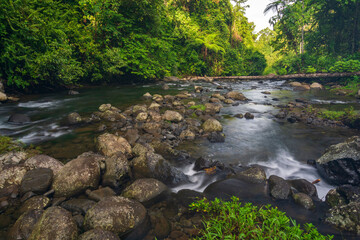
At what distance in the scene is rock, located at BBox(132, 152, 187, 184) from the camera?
4.11 meters

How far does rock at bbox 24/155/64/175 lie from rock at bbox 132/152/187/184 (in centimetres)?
147

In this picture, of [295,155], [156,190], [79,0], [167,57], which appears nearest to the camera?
[156,190]

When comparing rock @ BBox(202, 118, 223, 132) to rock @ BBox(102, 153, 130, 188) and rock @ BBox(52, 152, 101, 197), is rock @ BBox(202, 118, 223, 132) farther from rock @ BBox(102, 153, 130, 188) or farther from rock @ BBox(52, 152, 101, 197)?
rock @ BBox(52, 152, 101, 197)

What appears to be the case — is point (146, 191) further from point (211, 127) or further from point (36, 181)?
point (211, 127)

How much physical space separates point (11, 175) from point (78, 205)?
148 centimetres

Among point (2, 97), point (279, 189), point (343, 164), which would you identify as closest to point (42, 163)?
point (279, 189)

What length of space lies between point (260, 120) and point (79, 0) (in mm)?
15357

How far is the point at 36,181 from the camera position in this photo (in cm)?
339

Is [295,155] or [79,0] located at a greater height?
[79,0]

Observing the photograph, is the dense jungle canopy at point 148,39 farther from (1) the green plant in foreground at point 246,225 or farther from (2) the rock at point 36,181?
(1) the green plant in foreground at point 246,225

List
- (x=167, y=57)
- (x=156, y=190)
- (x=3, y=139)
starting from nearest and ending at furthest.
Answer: (x=156, y=190), (x=3, y=139), (x=167, y=57)

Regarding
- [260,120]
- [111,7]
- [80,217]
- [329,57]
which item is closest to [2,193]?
[80,217]

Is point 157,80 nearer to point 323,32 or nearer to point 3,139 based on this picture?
point 3,139

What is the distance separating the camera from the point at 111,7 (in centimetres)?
1614
